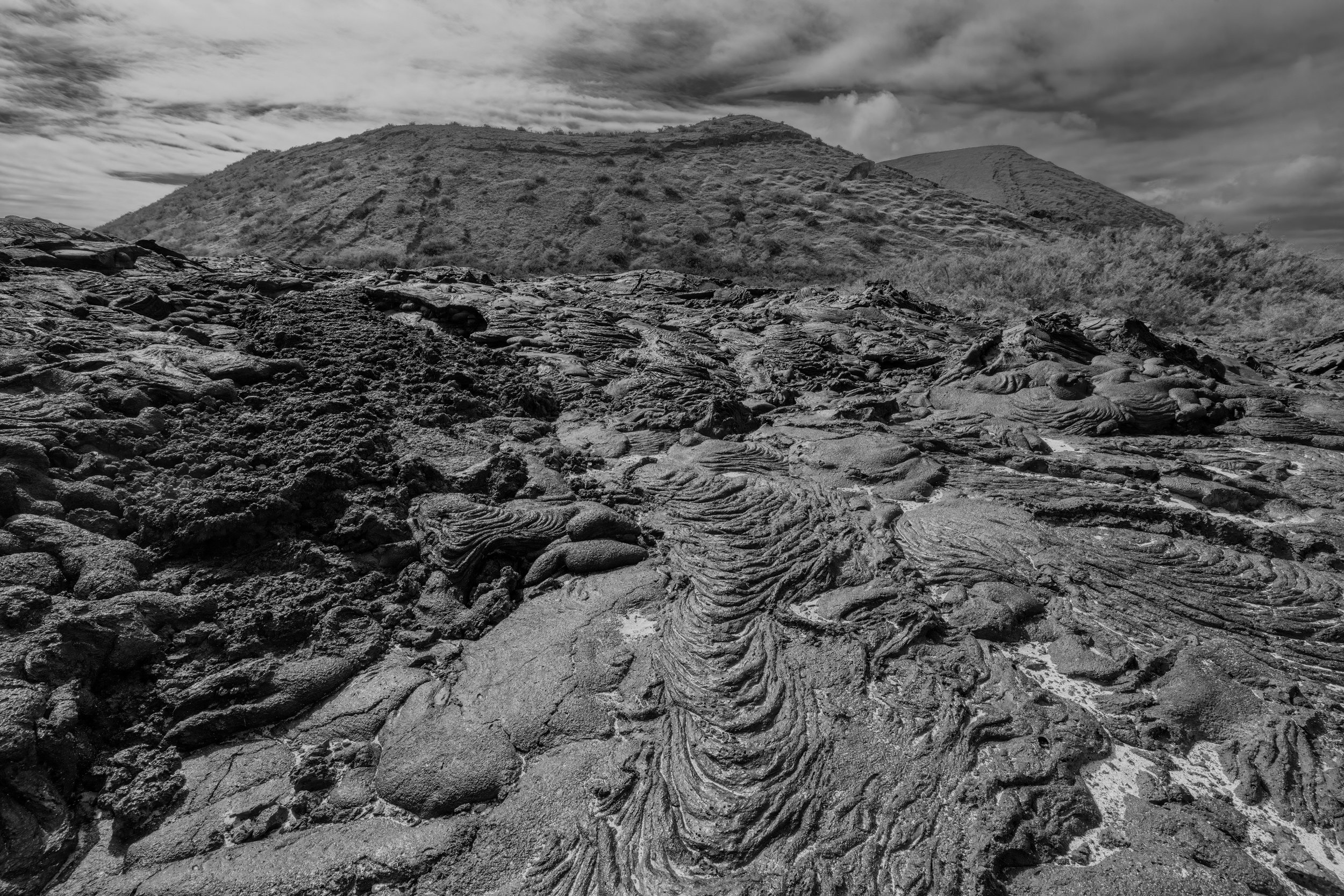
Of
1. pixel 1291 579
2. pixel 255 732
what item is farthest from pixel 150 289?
pixel 1291 579

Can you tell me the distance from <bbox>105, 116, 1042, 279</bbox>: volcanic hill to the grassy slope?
1058cm

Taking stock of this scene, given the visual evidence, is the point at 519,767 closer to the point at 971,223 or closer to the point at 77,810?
the point at 77,810

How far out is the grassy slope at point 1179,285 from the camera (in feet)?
53.2

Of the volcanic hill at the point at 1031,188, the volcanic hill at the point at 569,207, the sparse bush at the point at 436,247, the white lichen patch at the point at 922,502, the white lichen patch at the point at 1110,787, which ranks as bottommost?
the white lichen patch at the point at 1110,787

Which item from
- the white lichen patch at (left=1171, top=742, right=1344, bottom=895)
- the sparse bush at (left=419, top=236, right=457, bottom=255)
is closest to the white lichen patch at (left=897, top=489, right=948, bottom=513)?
the white lichen patch at (left=1171, top=742, right=1344, bottom=895)

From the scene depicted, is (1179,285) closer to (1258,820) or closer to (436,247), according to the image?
(1258,820)

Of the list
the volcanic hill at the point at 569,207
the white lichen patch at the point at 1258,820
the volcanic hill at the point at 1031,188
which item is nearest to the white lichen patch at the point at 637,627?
the white lichen patch at the point at 1258,820

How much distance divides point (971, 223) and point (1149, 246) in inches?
674

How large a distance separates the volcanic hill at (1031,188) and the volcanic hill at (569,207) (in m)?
7.82

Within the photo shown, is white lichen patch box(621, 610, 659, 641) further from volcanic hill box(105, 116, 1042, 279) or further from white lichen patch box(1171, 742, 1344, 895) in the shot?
volcanic hill box(105, 116, 1042, 279)

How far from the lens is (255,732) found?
435cm

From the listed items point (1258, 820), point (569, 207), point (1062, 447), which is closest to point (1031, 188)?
point (569, 207)

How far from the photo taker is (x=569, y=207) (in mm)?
36781

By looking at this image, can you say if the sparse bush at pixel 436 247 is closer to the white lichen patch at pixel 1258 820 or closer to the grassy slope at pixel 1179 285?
the grassy slope at pixel 1179 285
